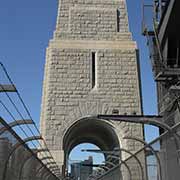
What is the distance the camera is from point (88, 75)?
23.8 m

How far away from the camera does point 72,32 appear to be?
82.6ft

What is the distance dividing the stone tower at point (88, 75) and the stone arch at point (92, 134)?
9 centimetres

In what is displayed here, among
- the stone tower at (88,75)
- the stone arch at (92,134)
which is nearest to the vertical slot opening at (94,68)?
the stone tower at (88,75)

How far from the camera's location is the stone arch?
23359 millimetres

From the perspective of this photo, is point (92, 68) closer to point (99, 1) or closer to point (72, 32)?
point (72, 32)

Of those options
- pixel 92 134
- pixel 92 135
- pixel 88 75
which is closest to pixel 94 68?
pixel 88 75

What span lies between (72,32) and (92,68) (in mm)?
2943

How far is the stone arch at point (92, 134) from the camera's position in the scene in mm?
23359

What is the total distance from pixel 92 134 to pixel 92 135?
1.55ft

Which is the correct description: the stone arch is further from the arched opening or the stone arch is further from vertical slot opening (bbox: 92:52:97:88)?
vertical slot opening (bbox: 92:52:97:88)

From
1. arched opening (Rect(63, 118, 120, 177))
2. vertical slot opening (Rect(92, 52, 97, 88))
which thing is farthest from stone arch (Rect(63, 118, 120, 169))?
vertical slot opening (Rect(92, 52, 97, 88))

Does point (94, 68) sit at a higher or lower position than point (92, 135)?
higher

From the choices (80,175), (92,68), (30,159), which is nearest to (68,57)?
(92,68)

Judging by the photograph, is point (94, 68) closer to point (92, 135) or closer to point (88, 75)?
point (88, 75)
